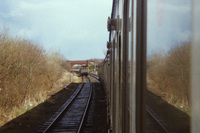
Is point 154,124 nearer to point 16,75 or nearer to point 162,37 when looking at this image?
point 162,37

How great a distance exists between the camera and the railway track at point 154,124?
82 cm

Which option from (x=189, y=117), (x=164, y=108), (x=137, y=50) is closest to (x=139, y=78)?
(x=137, y=50)

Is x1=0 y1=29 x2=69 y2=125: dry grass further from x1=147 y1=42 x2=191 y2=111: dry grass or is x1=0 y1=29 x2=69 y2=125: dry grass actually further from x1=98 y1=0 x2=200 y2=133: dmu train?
x1=147 y1=42 x2=191 y2=111: dry grass

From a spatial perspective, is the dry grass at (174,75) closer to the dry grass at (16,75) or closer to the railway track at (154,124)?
the railway track at (154,124)

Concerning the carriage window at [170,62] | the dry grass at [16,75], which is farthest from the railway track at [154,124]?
the dry grass at [16,75]

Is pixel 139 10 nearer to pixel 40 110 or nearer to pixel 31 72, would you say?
pixel 40 110

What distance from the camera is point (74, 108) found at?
36.0ft

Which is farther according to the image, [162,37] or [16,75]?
[16,75]

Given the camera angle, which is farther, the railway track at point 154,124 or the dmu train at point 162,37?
the railway track at point 154,124

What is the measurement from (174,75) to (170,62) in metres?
0.07

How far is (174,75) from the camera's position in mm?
673

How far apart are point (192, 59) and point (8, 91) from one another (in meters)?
9.59

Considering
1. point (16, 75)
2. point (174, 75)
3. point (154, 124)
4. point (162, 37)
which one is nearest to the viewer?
point (174, 75)

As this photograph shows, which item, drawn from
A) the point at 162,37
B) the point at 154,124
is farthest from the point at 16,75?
the point at 162,37
